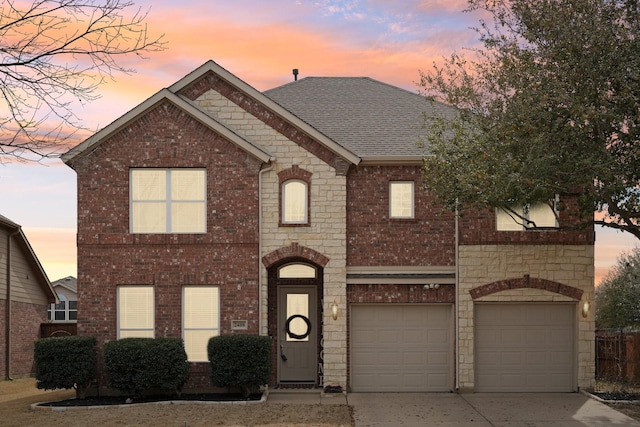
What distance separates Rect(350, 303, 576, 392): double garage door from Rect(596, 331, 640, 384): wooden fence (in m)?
2.85

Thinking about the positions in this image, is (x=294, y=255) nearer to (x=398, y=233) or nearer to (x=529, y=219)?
(x=398, y=233)

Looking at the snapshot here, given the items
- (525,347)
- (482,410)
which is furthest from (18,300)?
(482,410)

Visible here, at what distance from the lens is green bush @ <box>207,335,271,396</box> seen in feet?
61.1

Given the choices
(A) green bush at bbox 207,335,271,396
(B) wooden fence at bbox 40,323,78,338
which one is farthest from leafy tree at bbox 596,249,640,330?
(B) wooden fence at bbox 40,323,78,338

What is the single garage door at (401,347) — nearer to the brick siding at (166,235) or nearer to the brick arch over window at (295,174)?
the brick siding at (166,235)

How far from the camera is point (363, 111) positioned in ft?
76.8

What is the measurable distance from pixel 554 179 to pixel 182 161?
870 cm

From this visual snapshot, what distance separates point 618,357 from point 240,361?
1089cm

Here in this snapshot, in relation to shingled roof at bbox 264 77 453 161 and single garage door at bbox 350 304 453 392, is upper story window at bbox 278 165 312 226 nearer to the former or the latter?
shingled roof at bbox 264 77 453 161

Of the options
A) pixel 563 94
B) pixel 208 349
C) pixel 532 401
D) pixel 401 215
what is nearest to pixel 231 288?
pixel 208 349

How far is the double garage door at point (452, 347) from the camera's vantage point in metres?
20.3

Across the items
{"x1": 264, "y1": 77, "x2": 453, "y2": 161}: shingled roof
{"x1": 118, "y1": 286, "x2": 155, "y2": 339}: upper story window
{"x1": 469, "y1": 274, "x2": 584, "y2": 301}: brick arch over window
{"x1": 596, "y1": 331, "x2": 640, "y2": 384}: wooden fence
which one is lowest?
{"x1": 596, "y1": 331, "x2": 640, "y2": 384}: wooden fence

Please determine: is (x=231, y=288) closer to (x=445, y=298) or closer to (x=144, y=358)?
(x=144, y=358)

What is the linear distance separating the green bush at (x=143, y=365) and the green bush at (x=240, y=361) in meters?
0.83
